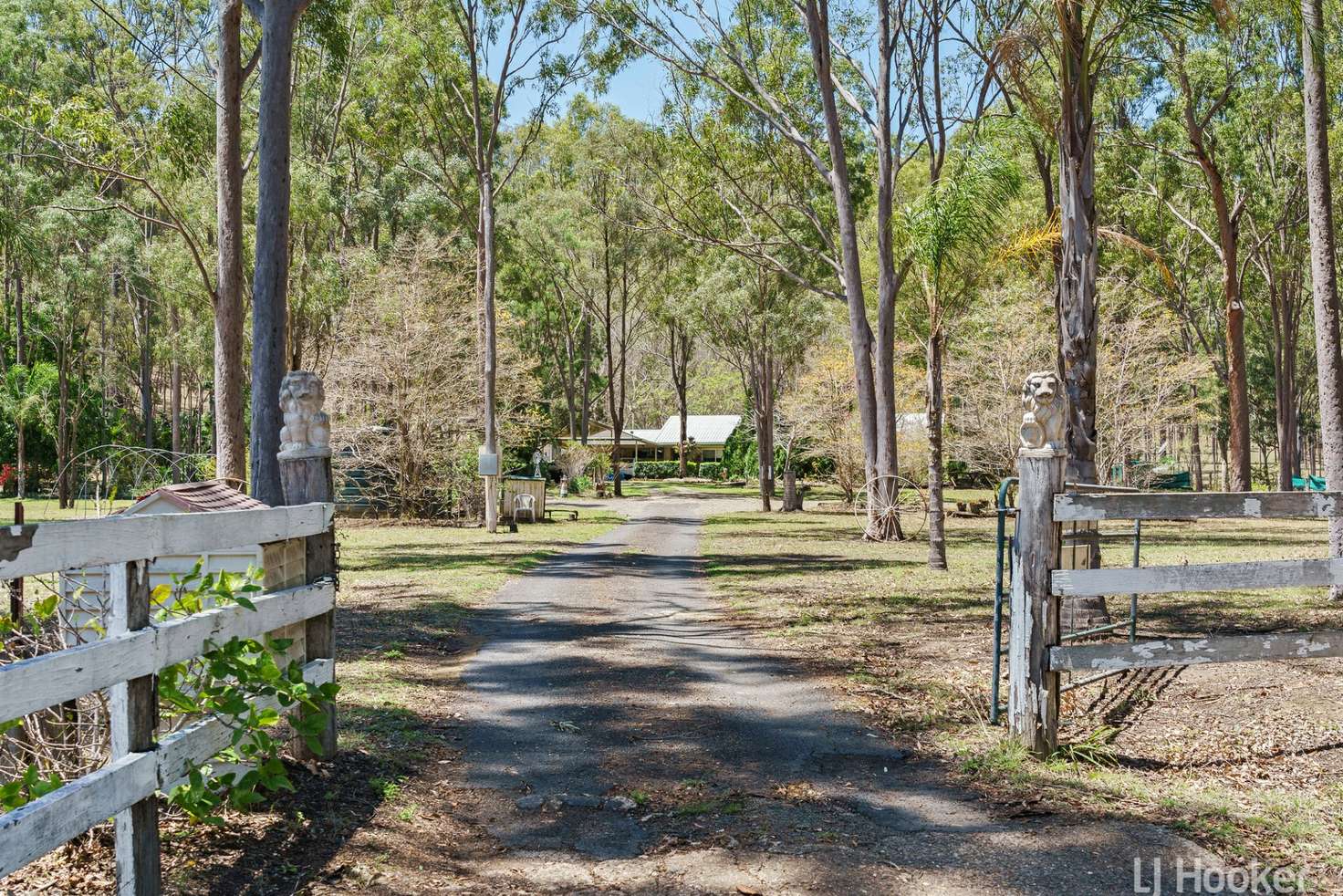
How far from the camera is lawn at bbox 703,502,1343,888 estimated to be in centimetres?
485

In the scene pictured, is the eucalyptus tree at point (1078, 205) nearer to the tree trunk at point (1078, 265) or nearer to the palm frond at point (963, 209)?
the tree trunk at point (1078, 265)

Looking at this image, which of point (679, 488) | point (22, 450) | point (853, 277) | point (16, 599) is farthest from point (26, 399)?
point (16, 599)

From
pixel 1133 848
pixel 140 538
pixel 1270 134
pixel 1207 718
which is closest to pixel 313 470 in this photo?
pixel 140 538

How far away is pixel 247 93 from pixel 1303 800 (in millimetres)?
29063

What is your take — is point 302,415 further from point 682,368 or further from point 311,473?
point 682,368

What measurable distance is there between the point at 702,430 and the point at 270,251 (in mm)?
70189

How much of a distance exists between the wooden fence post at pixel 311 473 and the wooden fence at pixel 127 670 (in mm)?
658

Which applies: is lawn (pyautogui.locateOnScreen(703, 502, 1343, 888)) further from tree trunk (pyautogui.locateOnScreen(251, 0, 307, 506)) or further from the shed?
tree trunk (pyautogui.locateOnScreen(251, 0, 307, 506))

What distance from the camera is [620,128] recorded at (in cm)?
4216

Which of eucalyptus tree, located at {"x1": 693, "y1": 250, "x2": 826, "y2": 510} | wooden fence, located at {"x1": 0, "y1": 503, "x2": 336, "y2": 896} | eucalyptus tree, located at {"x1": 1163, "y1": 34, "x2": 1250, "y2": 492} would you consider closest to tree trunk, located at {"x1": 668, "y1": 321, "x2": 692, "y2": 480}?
eucalyptus tree, located at {"x1": 693, "y1": 250, "x2": 826, "y2": 510}

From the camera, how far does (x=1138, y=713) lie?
6.82 m

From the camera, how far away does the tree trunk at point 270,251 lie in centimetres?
1152

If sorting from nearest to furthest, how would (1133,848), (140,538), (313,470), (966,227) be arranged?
(140,538), (1133,848), (313,470), (966,227)

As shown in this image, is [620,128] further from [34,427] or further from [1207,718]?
[1207,718]
